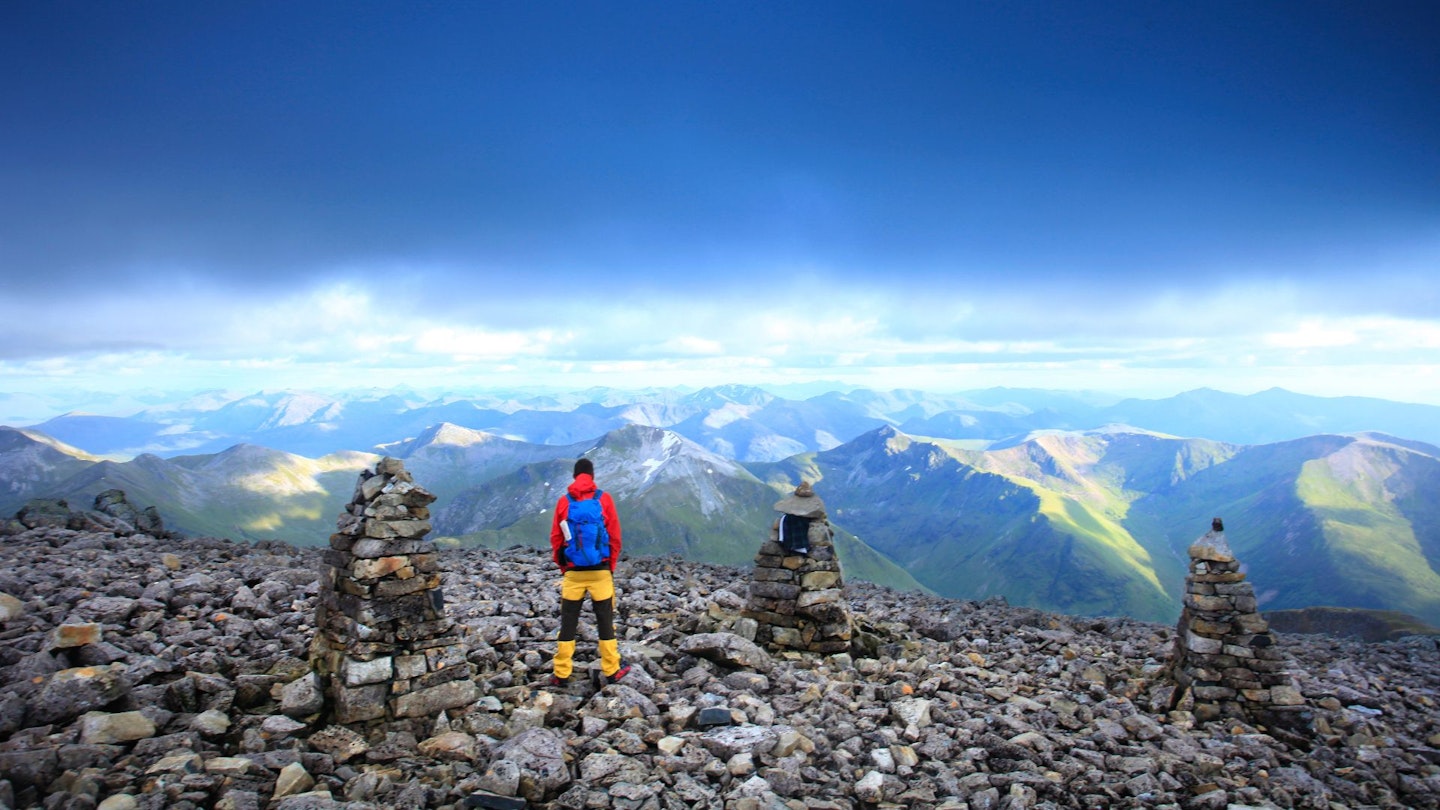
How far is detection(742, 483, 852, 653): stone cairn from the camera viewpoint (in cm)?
1758

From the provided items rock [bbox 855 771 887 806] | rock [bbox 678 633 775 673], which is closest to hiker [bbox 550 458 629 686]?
rock [bbox 678 633 775 673]

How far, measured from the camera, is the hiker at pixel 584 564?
43.1 ft

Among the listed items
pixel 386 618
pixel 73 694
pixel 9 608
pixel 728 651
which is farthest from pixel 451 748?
pixel 9 608

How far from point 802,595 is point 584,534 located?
697 centimetres

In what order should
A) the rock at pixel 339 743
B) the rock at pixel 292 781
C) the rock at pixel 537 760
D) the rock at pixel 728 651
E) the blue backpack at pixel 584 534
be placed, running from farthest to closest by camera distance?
the rock at pixel 728 651 < the blue backpack at pixel 584 534 < the rock at pixel 339 743 < the rock at pixel 537 760 < the rock at pixel 292 781

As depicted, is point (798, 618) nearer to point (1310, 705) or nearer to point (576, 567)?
point (576, 567)

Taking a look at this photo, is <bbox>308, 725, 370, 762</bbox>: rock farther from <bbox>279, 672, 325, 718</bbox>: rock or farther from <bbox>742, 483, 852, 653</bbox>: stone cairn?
<bbox>742, 483, 852, 653</bbox>: stone cairn

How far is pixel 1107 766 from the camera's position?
1216 centimetres

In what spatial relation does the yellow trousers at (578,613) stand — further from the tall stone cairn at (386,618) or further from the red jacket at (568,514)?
the tall stone cairn at (386,618)

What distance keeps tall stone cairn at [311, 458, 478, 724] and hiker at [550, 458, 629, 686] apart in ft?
6.42

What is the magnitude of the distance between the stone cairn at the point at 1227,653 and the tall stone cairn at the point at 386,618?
52.8ft

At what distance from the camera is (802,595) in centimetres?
1766

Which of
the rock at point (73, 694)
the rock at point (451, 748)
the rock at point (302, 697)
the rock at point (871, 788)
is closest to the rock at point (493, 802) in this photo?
the rock at point (451, 748)

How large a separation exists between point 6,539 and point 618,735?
21041 millimetres
